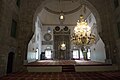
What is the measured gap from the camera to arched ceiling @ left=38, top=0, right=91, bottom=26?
56.5 ft

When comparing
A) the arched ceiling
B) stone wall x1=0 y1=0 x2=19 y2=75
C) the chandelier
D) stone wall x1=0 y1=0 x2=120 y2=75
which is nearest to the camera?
stone wall x1=0 y1=0 x2=19 y2=75

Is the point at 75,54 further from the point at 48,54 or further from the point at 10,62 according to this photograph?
the point at 10,62

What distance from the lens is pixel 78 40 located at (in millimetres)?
9828

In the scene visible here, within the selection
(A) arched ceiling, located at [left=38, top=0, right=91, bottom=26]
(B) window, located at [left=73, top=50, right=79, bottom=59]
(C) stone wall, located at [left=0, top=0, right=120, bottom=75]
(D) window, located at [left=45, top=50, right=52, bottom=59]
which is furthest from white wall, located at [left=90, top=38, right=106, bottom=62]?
(D) window, located at [left=45, top=50, right=52, bottom=59]

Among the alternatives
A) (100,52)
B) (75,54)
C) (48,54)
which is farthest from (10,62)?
(75,54)

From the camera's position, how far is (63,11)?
19891mm

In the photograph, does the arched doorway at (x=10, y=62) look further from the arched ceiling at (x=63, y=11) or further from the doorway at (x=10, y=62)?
the arched ceiling at (x=63, y=11)

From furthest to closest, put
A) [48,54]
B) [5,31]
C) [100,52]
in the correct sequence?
[48,54] < [100,52] < [5,31]

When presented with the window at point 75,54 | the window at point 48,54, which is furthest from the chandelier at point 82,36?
the window at point 48,54

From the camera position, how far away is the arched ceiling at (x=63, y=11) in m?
17.2

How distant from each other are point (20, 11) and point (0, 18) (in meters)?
2.86

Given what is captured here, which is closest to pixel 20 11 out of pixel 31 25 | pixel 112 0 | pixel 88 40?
pixel 31 25

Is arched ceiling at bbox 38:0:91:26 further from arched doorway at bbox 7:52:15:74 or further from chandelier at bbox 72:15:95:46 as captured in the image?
arched doorway at bbox 7:52:15:74

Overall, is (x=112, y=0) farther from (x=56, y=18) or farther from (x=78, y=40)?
(x=56, y=18)
